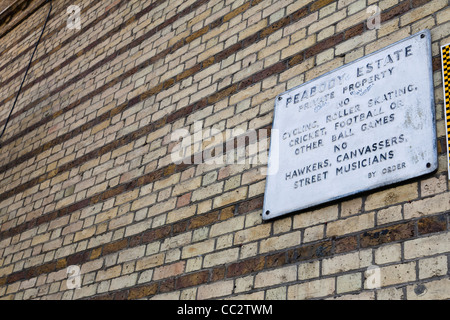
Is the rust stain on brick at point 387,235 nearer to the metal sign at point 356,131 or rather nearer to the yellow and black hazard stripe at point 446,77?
the metal sign at point 356,131

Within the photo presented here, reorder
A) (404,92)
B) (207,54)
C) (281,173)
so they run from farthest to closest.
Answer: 1. (207,54)
2. (281,173)
3. (404,92)

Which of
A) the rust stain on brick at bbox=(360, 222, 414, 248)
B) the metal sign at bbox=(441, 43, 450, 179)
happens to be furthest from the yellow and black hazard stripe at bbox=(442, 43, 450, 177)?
the rust stain on brick at bbox=(360, 222, 414, 248)

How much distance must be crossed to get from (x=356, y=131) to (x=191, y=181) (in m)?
1.12

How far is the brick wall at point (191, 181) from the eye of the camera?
7.81 ft

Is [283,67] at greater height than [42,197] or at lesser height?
greater

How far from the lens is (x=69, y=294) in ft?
11.5

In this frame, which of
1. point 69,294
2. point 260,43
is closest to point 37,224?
point 69,294

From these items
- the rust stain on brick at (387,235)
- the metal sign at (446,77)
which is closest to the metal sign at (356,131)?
the metal sign at (446,77)

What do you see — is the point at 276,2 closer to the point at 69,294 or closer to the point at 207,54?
the point at 207,54

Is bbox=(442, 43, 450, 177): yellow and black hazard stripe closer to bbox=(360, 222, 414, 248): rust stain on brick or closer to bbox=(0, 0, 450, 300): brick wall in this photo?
bbox=(0, 0, 450, 300): brick wall

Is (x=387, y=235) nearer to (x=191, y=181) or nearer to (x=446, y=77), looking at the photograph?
(x=446, y=77)

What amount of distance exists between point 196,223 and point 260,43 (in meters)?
1.29

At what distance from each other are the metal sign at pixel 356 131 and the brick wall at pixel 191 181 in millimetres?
65

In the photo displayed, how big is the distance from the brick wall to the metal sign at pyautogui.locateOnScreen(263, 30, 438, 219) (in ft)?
0.21
